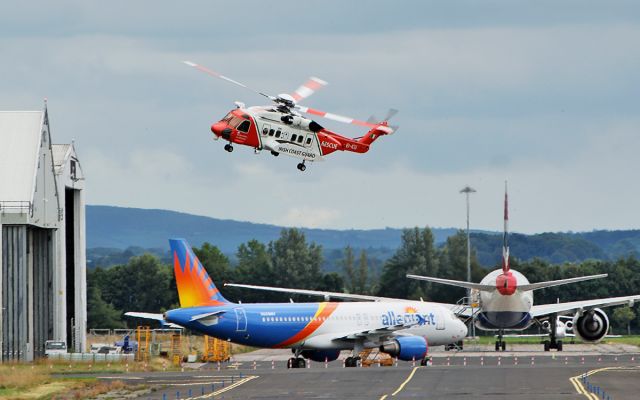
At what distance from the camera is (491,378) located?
250 ft

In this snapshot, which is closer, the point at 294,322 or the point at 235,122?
the point at 235,122

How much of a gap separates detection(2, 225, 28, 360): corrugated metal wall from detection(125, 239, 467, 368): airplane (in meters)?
9.92

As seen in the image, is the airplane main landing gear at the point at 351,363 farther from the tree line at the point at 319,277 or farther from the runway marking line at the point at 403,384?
the tree line at the point at 319,277

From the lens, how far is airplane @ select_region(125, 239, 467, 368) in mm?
91062

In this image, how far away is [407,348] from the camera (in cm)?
9238

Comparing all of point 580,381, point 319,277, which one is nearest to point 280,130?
point 580,381

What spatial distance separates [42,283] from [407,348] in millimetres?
27498

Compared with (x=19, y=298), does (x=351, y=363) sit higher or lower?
lower

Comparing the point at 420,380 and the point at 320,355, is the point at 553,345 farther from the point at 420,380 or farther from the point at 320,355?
the point at 420,380

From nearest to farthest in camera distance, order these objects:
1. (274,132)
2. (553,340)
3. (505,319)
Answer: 1. (274,132)
2. (505,319)
3. (553,340)

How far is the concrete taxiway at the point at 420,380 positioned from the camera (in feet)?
216

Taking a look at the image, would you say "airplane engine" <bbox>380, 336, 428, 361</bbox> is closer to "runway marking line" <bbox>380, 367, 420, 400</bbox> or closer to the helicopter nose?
"runway marking line" <bbox>380, 367, 420, 400</bbox>

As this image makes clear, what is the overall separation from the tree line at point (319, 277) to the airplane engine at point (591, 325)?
3657 centimetres

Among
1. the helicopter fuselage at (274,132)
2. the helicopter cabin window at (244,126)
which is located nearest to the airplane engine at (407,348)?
the helicopter fuselage at (274,132)
